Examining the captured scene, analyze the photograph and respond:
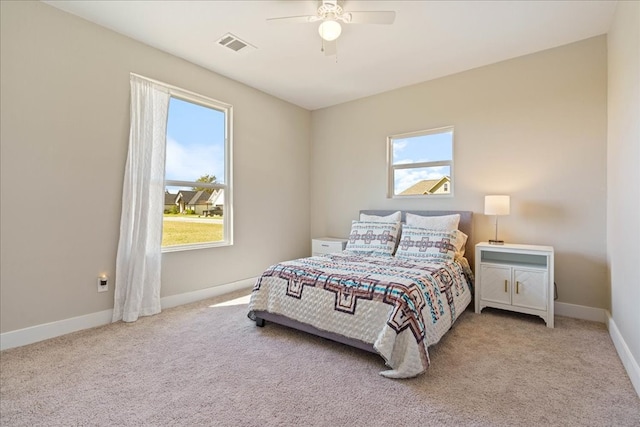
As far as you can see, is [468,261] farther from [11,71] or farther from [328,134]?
[11,71]

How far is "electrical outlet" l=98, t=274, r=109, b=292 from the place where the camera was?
2.84 metres

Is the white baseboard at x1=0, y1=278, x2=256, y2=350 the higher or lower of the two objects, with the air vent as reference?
lower

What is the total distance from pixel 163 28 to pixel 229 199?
1.96 metres

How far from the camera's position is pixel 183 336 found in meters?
2.61

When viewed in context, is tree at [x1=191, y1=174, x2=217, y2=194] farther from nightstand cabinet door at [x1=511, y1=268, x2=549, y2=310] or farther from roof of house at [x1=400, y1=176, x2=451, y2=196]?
nightstand cabinet door at [x1=511, y1=268, x2=549, y2=310]

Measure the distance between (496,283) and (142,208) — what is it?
3.70 m

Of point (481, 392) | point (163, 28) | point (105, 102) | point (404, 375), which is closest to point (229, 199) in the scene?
point (105, 102)

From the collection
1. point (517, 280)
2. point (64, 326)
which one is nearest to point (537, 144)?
point (517, 280)

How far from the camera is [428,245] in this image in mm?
3209

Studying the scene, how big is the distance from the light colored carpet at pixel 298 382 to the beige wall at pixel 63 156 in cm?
50

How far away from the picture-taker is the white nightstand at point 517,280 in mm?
2814

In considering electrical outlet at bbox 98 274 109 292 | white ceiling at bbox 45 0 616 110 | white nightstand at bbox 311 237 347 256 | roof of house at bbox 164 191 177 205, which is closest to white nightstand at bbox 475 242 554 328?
white nightstand at bbox 311 237 347 256

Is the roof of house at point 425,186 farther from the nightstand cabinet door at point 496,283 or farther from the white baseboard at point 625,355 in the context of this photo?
the white baseboard at point 625,355

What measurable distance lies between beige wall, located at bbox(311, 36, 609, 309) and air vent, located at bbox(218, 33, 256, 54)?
209 centimetres
